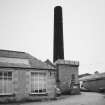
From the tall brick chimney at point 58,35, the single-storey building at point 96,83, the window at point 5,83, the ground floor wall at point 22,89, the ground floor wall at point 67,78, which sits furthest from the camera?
the tall brick chimney at point 58,35

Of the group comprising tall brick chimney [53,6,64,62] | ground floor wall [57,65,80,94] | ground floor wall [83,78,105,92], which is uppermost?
tall brick chimney [53,6,64,62]

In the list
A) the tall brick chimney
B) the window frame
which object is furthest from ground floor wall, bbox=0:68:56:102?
the tall brick chimney

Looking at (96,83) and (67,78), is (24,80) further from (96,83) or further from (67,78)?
(96,83)

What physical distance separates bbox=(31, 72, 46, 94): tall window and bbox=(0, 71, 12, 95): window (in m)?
2.32

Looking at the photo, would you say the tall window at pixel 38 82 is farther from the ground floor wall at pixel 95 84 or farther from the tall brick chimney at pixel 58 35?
the ground floor wall at pixel 95 84

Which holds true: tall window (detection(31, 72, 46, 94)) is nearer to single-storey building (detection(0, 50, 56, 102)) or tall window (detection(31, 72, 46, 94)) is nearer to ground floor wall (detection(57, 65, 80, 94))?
single-storey building (detection(0, 50, 56, 102))

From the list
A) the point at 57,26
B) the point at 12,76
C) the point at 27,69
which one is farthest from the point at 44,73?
the point at 57,26

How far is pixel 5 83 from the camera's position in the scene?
39.5 feet

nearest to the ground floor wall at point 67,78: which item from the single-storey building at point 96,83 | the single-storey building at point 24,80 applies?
the single-storey building at point 96,83

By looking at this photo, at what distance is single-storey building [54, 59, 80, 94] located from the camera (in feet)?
75.4

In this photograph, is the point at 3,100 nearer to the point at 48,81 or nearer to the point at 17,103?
the point at 17,103

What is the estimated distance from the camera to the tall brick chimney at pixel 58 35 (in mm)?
29462

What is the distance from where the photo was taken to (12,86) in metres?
12.2

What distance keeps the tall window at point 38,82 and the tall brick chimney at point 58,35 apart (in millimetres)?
15639
